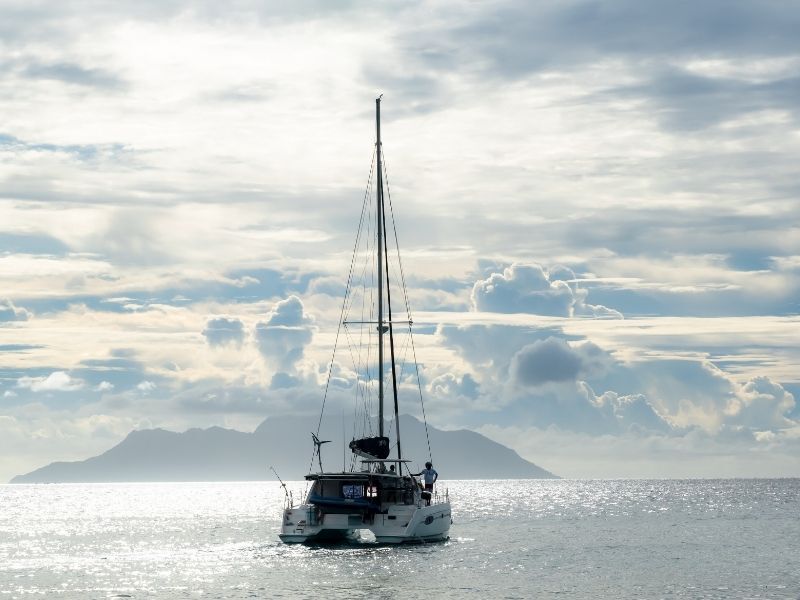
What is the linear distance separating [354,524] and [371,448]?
4807mm

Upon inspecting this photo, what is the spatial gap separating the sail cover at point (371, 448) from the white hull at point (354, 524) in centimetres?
316

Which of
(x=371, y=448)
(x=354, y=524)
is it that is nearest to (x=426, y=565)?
(x=354, y=524)

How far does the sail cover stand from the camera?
65.9m

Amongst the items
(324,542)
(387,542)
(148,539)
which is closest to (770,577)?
(387,542)

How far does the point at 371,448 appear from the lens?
6594 cm

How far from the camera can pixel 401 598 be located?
1972 inches

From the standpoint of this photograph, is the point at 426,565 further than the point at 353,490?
No

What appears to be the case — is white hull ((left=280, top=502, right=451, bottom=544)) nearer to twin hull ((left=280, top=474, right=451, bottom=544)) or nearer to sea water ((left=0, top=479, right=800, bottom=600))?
twin hull ((left=280, top=474, right=451, bottom=544))

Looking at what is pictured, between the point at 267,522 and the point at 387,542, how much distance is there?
6097cm

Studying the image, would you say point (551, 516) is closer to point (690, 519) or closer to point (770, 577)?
point (690, 519)

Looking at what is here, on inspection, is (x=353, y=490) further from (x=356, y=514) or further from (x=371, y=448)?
(x=371, y=448)

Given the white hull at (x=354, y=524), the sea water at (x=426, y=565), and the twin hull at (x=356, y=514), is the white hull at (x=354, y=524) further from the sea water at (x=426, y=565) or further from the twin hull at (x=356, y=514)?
the sea water at (x=426, y=565)

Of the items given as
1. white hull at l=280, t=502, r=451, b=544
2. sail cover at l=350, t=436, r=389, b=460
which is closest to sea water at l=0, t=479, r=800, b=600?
white hull at l=280, t=502, r=451, b=544

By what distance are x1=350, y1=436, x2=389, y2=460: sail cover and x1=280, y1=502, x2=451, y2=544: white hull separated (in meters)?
3.16
